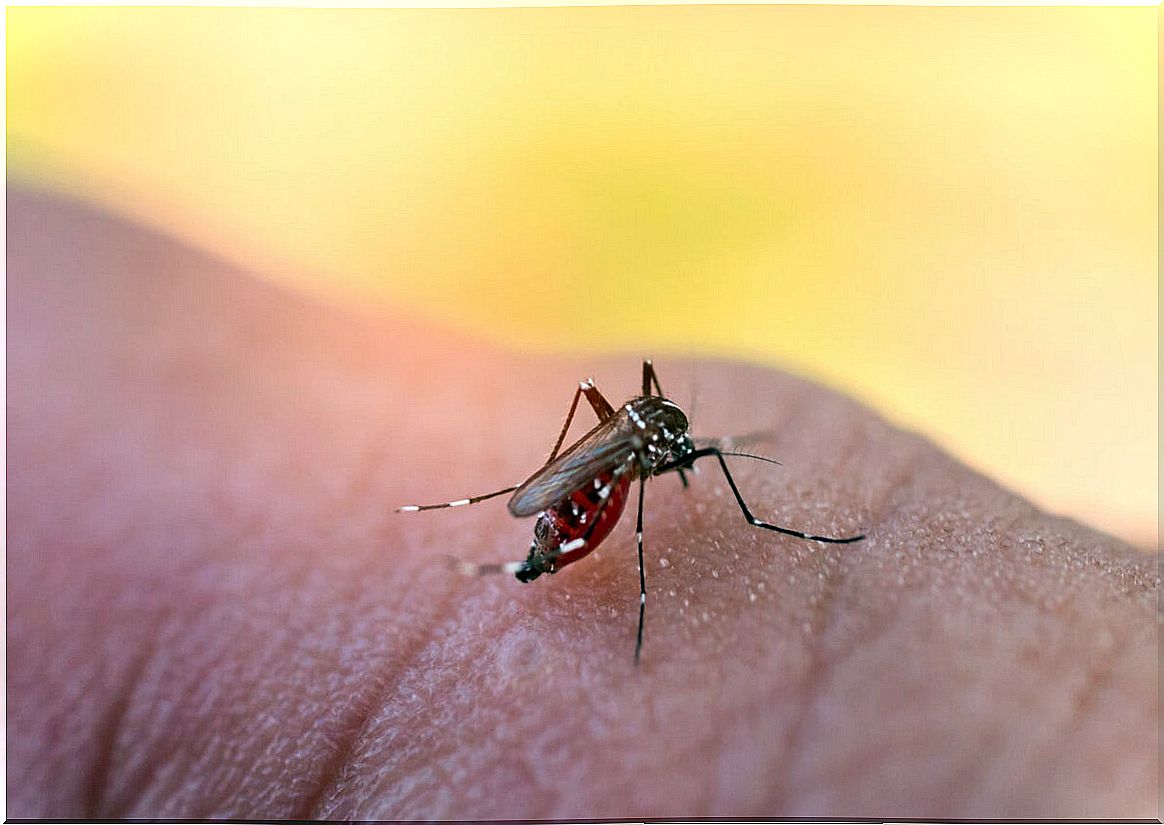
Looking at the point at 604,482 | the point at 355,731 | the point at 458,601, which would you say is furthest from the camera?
the point at 458,601

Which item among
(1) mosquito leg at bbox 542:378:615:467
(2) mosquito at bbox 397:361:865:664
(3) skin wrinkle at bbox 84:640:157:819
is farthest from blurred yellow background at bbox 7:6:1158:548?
(3) skin wrinkle at bbox 84:640:157:819

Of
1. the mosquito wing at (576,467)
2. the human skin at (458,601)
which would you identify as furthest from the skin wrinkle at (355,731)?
the mosquito wing at (576,467)

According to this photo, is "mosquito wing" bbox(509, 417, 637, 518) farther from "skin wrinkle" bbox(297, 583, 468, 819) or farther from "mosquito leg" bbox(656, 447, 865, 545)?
"skin wrinkle" bbox(297, 583, 468, 819)

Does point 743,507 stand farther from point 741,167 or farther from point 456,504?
point 741,167

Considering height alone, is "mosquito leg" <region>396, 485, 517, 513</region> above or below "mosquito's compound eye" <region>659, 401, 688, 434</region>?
below

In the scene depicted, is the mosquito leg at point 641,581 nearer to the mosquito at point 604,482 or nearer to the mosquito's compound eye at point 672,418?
the mosquito at point 604,482

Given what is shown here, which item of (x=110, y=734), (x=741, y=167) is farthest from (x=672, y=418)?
(x=110, y=734)
